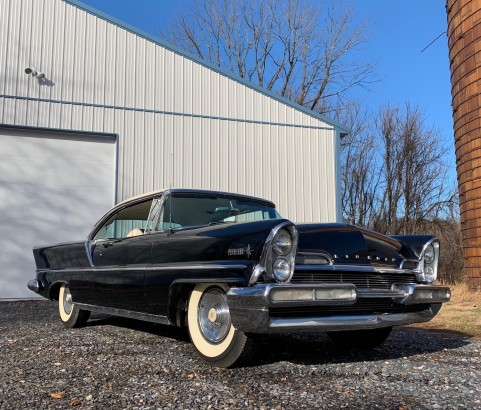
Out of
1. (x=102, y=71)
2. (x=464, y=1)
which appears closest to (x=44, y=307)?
(x=102, y=71)

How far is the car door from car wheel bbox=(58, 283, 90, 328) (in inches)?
35.9

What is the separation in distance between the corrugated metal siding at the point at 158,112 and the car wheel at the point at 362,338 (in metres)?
6.80

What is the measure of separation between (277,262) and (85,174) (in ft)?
26.9

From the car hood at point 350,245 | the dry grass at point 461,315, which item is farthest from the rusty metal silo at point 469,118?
the car hood at point 350,245

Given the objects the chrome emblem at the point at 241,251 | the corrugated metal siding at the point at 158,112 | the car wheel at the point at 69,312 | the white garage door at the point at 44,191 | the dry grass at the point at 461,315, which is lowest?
the dry grass at the point at 461,315

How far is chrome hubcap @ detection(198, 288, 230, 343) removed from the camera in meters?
3.26

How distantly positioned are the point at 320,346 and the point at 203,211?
167cm

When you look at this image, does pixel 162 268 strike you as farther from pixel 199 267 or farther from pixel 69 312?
pixel 69 312

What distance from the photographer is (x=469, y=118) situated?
8953 mm

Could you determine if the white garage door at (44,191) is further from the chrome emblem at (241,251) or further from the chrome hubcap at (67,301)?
the chrome emblem at (241,251)

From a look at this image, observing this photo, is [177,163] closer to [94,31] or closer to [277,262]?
[94,31]

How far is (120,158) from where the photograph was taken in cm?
1027

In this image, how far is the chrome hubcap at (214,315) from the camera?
3262mm

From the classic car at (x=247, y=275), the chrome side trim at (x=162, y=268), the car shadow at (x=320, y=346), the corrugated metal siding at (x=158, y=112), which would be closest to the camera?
the classic car at (x=247, y=275)
